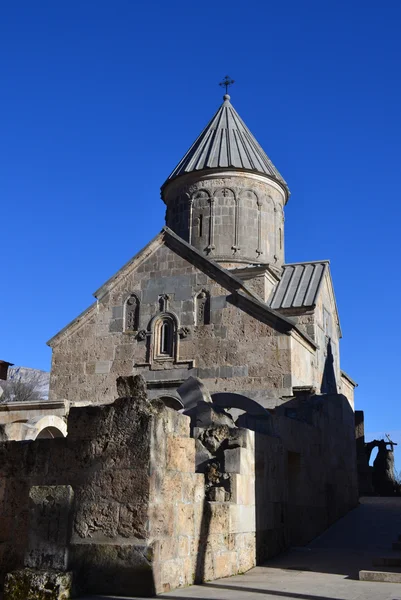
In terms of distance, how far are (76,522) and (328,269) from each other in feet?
45.4

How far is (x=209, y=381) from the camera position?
1469 centimetres

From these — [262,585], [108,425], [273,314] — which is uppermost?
[273,314]

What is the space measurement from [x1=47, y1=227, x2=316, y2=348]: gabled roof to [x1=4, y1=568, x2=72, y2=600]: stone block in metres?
9.49

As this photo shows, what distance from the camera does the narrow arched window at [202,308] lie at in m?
15.3

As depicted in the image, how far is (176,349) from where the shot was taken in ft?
50.4

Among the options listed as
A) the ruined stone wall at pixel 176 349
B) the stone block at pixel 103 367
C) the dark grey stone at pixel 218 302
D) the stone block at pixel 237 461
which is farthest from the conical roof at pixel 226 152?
the stone block at pixel 237 461

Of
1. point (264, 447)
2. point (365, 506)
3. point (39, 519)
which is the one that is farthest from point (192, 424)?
point (365, 506)

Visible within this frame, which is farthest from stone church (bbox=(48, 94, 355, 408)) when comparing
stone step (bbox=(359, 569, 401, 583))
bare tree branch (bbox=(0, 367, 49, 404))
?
stone step (bbox=(359, 569, 401, 583))

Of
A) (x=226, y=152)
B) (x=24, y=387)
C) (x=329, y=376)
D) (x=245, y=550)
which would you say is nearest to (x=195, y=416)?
(x=245, y=550)

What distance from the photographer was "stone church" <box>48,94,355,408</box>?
1455 centimetres

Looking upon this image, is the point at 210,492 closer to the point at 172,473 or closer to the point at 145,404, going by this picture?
the point at 172,473

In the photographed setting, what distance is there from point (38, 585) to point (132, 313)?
11.1 meters

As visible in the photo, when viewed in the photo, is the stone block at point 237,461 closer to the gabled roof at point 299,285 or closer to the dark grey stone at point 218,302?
the dark grey stone at point 218,302

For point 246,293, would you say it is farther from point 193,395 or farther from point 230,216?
point 193,395
